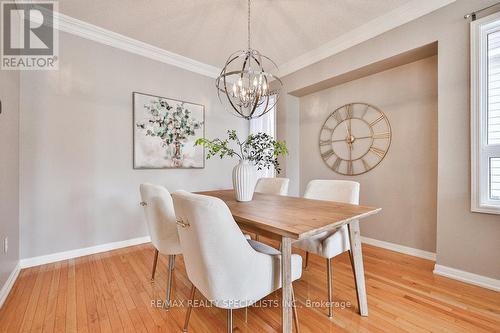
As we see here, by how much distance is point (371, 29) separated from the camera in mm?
2465

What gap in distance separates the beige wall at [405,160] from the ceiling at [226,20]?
0.75 meters

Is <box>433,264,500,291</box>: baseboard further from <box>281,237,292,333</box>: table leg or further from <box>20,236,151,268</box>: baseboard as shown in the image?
<box>20,236,151,268</box>: baseboard

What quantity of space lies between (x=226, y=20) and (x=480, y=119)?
100 inches

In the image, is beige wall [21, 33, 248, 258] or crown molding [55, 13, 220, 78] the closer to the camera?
beige wall [21, 33, 248, 258]

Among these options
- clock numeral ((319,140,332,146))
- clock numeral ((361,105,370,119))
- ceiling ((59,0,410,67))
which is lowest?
clock numeral ((319,140,332,146))

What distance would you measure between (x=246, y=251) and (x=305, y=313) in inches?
34.5

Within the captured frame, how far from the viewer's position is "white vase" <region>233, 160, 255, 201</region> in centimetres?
180

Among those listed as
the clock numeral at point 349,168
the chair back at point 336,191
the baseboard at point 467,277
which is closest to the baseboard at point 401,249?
the baseboard at point 467,277

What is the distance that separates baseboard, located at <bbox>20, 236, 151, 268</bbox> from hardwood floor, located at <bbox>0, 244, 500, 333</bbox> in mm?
87

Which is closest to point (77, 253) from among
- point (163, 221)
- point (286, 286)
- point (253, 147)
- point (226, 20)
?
point (163, 221)

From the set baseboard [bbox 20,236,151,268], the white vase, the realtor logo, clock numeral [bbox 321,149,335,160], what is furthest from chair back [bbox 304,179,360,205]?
the realtor logo

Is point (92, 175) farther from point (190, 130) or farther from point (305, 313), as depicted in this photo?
point (305, 313)

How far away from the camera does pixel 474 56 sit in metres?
1.83

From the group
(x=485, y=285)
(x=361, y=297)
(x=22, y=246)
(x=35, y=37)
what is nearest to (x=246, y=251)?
(x=361, y=297)
